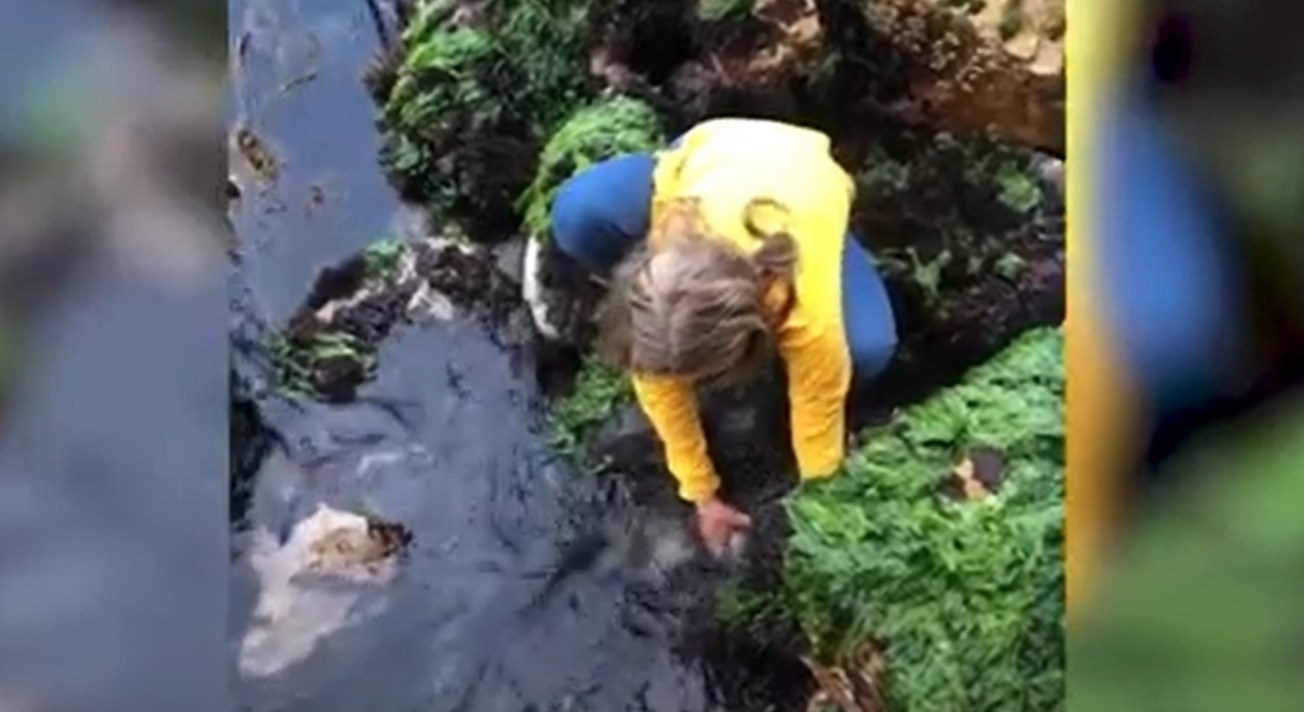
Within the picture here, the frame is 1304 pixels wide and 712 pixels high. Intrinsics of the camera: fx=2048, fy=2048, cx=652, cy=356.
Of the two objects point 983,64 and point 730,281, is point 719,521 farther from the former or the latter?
point 983,64

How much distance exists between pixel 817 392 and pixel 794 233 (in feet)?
0.35

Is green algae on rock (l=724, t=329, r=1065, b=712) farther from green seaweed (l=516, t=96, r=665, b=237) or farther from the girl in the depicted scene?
green seaweed (l=516, t=96, r=665, b=237)

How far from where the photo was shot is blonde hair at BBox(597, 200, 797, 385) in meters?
1.36

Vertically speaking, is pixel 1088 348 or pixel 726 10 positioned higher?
pixel 726 10

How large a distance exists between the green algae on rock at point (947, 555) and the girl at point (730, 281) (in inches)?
1.7

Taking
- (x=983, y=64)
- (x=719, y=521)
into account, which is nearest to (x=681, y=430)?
(x=719, y=521)

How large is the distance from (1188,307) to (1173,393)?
6cm

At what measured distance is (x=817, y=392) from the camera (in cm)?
136

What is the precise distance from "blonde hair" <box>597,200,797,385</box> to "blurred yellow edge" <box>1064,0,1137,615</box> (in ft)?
0.62

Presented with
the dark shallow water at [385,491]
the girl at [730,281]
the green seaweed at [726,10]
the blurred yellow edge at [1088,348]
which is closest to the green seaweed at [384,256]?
the dark shallow water at [385,491]

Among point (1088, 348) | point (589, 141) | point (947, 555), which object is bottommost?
point (947, 555)

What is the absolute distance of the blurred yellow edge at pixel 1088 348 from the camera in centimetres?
132

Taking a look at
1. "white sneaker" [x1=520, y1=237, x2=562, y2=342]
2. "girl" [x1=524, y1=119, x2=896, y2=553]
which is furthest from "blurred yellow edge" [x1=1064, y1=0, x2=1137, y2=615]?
"white sneaker" [x1=520, y1=237, x2=562, y2=342]

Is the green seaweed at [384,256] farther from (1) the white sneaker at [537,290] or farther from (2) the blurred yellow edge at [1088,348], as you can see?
(2) the blurred yellow edge at [1088,348]
